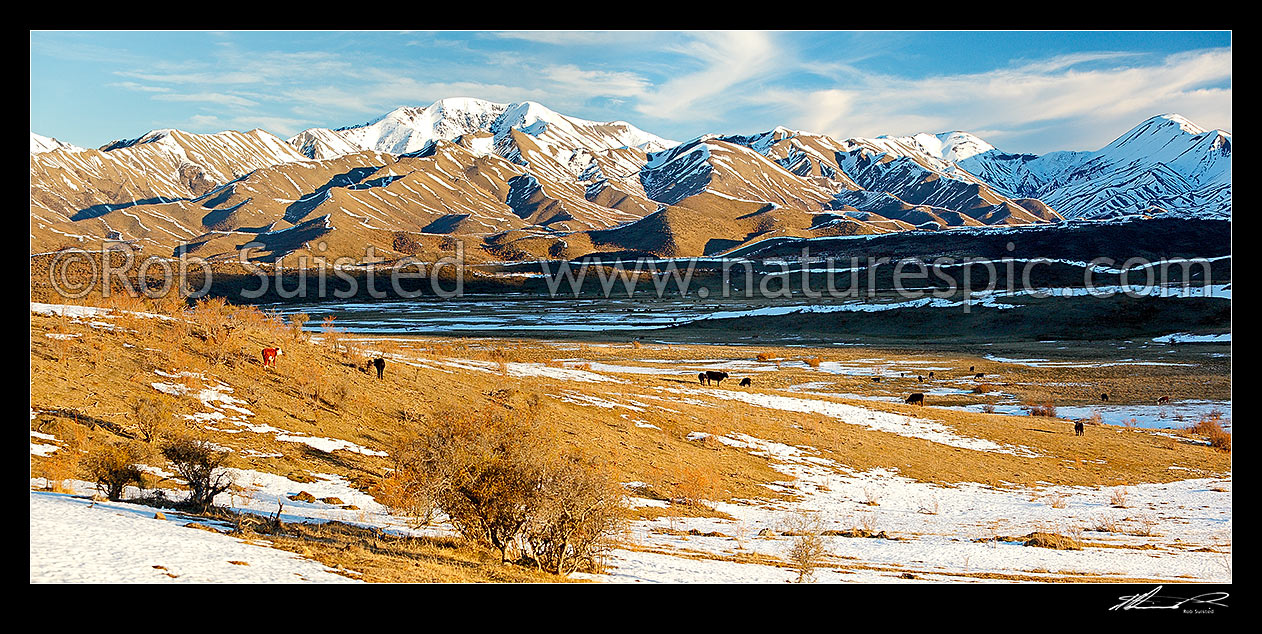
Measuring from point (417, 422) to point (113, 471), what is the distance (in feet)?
29.9

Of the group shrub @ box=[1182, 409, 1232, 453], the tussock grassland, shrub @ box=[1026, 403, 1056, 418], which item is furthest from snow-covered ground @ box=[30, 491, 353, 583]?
shrub @ box=[1026, 403, 1056, 418]

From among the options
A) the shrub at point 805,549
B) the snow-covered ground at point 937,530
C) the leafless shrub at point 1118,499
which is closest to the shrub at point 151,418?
the snow-covered ground at point 937,530

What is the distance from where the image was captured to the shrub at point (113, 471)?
35.6ft

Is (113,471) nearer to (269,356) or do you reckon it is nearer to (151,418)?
(151,418)

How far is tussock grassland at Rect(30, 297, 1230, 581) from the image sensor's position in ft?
44.1

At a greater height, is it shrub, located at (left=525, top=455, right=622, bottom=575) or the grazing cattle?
the grazing cattle

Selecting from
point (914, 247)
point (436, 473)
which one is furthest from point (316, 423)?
point (914, 247)

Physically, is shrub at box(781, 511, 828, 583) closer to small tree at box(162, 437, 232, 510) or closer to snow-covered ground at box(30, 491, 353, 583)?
snow-covered ground at box(30, 491, 353, 583)

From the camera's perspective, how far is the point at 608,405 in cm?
2561

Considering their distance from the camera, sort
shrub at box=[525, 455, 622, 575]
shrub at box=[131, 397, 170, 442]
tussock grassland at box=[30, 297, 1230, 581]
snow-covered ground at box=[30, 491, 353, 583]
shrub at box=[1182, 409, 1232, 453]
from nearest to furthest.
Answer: snow-covered ground at box=[30, 491, 353, 583], shrub at box=[525, 455, 622, 575], tussock grassland at box=[30, 297, 1230, 581], shrub at box=[131, 397, 170, 442], shrub at box=[1182, 409, 1232, 453]
